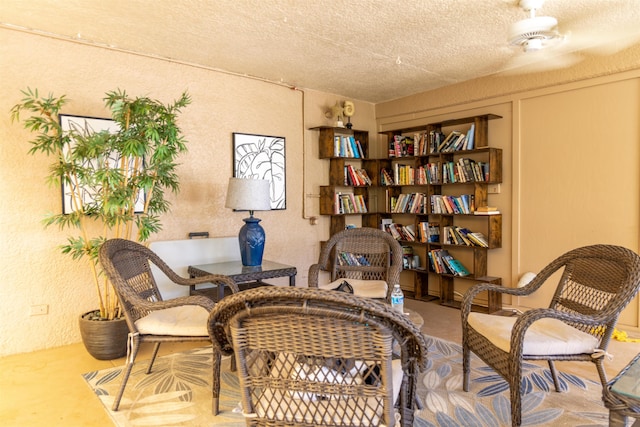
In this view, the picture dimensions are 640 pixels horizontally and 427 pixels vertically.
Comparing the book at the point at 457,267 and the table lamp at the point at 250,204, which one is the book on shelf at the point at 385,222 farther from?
the table lamp at the point at 250,204

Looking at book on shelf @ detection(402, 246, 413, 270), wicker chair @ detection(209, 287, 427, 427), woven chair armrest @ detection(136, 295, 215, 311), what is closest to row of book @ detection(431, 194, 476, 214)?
book on shelf @ detection(402, 246, 413, 270)

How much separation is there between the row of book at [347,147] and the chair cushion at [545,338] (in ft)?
10.1

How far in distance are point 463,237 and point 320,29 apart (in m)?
2.67

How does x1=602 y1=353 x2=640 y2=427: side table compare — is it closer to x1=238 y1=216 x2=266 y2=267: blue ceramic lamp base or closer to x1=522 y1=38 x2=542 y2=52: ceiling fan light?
x1=522 y1=38 x2=542 y2=52: ceiling fan light

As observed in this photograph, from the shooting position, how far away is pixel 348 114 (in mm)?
5176

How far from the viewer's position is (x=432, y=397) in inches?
96.0

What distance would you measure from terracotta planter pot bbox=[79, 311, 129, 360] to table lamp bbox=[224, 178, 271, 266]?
1114mm

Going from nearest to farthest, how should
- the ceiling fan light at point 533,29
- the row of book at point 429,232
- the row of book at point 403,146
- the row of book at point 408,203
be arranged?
the ceiling fan light at point 533,29 → the row of book at point 429,232 → the row of book at point 408,203 → the row of book at point 403,146

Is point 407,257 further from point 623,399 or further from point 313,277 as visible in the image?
point 623,399

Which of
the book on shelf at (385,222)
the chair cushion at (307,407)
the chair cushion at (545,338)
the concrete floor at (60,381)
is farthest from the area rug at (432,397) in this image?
the book on shelf at (385,222)

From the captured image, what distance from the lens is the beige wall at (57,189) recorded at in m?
3.14

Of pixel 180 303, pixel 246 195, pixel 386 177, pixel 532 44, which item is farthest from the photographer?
pixel 386 177

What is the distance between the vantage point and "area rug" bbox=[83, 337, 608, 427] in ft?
7.20

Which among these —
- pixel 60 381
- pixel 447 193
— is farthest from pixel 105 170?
pixel 447 193
